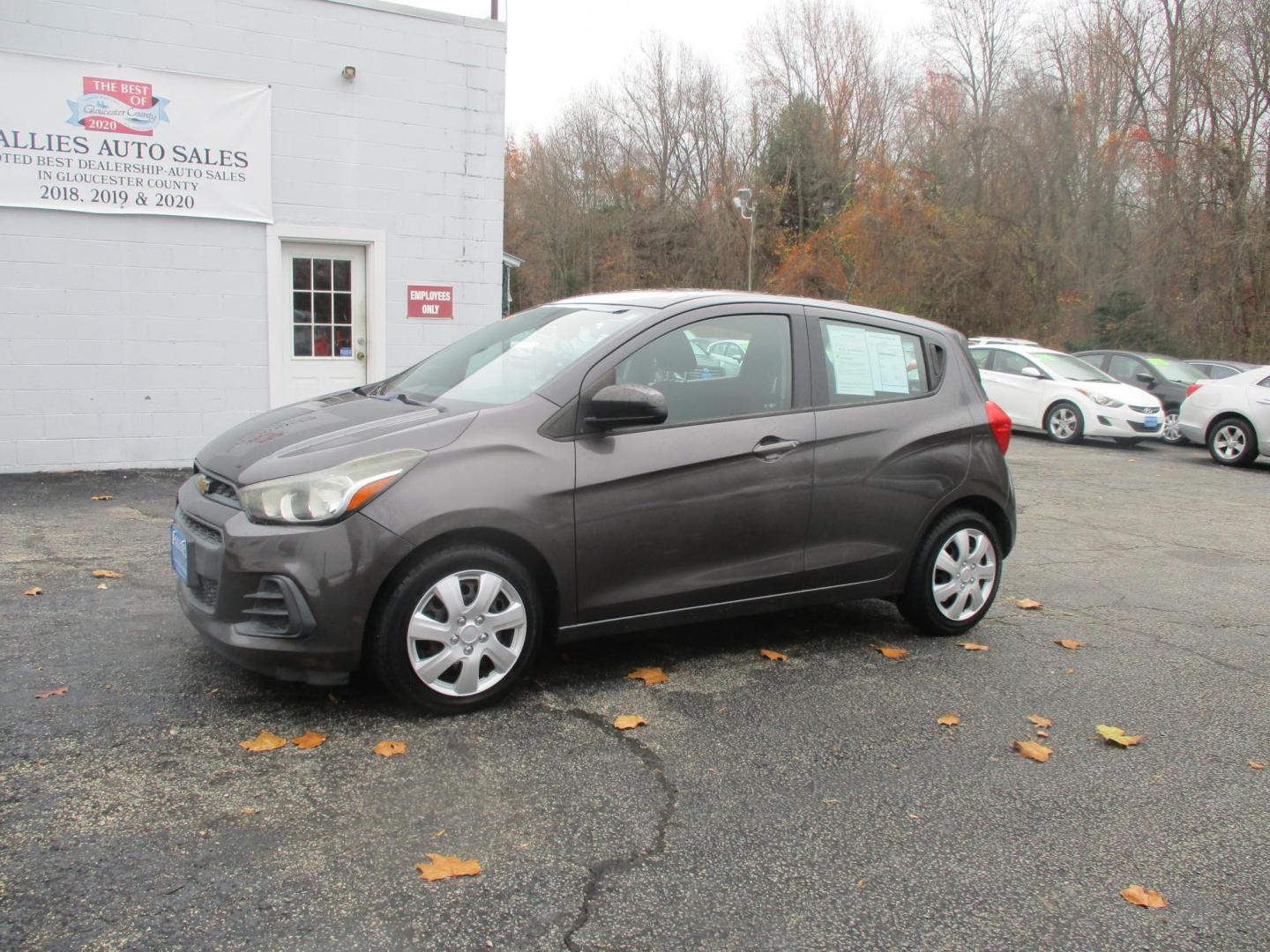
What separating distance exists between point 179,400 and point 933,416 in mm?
7425

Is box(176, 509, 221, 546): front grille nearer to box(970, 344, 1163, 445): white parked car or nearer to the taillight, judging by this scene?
the taillight

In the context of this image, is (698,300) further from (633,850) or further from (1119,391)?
(1119,391)

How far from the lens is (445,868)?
2840 millimetres

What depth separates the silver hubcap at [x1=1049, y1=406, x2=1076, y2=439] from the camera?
1599cm

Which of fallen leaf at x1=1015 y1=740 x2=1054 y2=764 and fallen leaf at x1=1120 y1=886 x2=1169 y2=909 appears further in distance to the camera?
fallen leaf at x1=1015 y1=740 x2=1054 y2=764

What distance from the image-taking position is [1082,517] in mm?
9141

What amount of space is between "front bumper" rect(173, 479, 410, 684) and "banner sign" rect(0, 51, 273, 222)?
22.5ft

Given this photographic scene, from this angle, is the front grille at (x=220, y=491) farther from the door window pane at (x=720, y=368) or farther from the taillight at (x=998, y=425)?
the taillight at (x=998, y=425)

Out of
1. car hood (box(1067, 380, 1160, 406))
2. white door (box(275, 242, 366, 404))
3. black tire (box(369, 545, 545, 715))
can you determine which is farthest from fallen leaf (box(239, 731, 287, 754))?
car hood (box(1067, 380, 1160, 406))

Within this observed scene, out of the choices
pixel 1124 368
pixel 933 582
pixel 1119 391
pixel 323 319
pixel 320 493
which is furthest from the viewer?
pixel 1124 368

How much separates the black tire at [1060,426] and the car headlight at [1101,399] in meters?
0.25

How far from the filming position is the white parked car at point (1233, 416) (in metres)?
13.4

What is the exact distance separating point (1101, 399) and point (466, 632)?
1437cm

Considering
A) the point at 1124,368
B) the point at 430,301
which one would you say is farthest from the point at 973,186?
the point at 430,301
